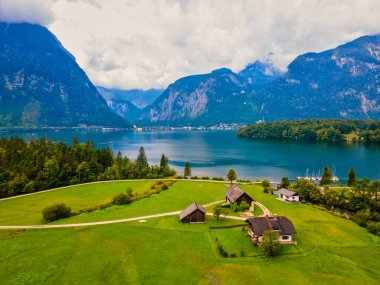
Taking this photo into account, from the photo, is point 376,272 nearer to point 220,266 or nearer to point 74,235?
point 220,266

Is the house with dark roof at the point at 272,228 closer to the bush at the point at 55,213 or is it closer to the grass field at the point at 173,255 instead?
the grass field at the point at 173,255

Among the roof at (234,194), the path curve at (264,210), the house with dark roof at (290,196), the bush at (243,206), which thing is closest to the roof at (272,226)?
the path curve at (264,210)

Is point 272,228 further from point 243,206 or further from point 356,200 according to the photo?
point 356,200

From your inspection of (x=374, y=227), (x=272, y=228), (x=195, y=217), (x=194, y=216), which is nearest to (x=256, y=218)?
(x=272, y=228)

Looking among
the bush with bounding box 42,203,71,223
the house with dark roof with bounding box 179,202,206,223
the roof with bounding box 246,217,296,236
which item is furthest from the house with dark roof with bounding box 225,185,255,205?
the bush with bounding box 42,203,71,223

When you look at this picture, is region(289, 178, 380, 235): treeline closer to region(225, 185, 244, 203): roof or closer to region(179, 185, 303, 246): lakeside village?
region(179, 185, 303, 246): lakeside village

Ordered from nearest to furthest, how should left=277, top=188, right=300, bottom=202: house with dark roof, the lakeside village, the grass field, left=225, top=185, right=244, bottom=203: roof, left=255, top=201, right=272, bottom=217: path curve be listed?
the grass field
the lakeside village
left=255, top=201, right=272, bottom=217: path curve
left=225, top=185, right=244, bottom=203: roof
left=277, top=188, right=300, bottom=202: house with dark roof

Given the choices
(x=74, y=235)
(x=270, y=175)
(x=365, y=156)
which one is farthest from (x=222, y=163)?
(x=74, y=235)
